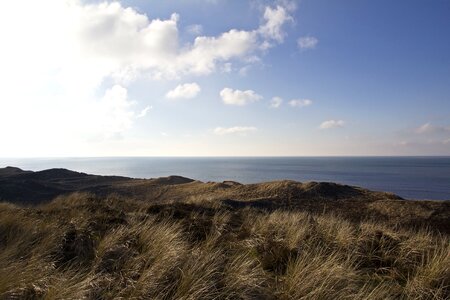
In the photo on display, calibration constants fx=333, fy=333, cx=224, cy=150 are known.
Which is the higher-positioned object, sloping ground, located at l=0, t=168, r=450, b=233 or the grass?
the grass

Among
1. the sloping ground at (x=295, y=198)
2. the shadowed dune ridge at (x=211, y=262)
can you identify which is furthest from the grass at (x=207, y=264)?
the sloping ground at (x=295, y=198)

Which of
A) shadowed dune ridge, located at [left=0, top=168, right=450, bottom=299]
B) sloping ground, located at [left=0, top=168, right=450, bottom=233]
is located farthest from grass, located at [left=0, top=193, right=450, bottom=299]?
sloping ground, located at [left=0, top=168, right=450, bottom=233]

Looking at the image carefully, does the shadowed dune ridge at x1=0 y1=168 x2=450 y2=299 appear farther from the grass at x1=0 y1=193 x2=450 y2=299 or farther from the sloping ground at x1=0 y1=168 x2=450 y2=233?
the sloping ground at x1=0 y1=168 x2=450 y2=233

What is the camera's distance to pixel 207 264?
5285 mm

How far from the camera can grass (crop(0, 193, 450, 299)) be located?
442 cm

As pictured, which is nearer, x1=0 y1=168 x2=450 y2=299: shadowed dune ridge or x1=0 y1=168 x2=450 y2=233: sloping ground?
x1=0 y1=168 x2=450 y2=299: shadowed dune ridge

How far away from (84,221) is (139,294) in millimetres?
4295

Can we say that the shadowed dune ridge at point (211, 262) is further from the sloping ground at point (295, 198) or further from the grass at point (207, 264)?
the sloping ground at point (295, 198)

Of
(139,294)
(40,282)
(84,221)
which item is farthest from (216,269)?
(84,221)

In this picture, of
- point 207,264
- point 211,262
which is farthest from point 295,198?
point 207,264

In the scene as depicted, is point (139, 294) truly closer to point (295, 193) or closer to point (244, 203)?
point (244, 203)

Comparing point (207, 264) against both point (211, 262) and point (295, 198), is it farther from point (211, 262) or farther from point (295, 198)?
point (295, 198)

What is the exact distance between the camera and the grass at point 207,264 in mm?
4418

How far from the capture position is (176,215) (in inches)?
424
